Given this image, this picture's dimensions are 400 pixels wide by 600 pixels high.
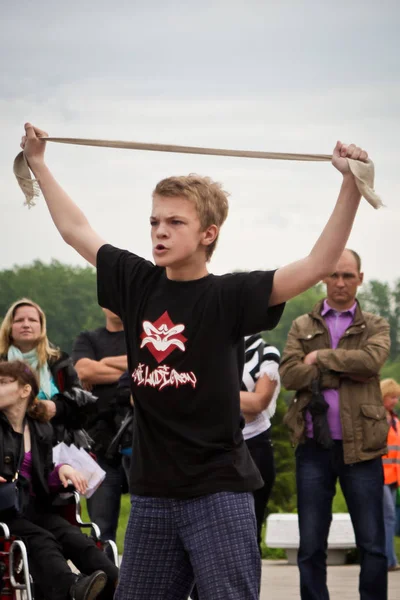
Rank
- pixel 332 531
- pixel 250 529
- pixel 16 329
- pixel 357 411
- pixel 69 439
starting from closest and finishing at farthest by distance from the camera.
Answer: pixel 250 529
pixel 357 411
pixel 69 439
pixel 16 329
pixel 332 531

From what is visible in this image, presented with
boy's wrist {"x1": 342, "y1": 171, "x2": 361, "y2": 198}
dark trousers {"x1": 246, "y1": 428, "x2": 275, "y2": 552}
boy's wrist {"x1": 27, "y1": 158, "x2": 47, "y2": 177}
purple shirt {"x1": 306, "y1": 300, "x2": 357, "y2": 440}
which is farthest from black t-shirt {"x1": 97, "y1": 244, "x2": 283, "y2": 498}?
dark trousers {"x1": 246, "y1": 428, "x2": 275, "y2": 552}

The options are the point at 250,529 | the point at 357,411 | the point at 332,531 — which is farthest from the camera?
the point at 332,531

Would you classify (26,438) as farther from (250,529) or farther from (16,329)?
(250,529)

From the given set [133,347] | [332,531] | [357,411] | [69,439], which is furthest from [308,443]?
[332,531]

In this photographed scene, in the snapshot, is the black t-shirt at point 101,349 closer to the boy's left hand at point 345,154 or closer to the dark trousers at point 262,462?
the dark trousers at point 262,462

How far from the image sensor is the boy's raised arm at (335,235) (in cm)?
387

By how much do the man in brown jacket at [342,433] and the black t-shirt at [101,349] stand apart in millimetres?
1733

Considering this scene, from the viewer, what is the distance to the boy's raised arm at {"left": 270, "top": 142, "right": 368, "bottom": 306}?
3.87m

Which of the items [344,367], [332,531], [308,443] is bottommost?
[332,531]

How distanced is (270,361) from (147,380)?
13.7 ft

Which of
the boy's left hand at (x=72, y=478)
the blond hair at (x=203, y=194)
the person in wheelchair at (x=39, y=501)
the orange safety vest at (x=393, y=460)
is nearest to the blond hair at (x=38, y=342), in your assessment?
the person in wheelchair at (x=39, y=501)

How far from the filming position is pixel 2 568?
648 cm

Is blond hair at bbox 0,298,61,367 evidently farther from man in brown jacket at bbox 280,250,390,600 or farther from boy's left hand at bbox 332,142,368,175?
boy's left hand at bbox 332,142,368,175

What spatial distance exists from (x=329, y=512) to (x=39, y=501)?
1817 millimetres
